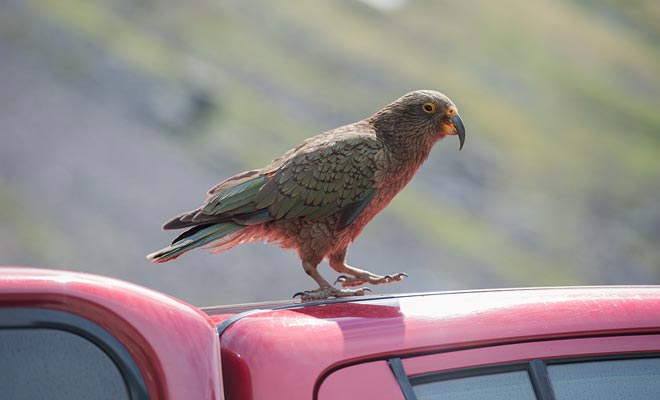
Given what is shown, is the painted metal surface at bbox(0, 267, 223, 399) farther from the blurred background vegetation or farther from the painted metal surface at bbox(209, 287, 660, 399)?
the blurred background vegetation

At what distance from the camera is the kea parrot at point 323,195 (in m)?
3.07

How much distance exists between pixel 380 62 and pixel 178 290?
47.8 feet

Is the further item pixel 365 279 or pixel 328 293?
pixel 365 279

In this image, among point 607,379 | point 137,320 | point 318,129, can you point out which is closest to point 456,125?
point 607,379

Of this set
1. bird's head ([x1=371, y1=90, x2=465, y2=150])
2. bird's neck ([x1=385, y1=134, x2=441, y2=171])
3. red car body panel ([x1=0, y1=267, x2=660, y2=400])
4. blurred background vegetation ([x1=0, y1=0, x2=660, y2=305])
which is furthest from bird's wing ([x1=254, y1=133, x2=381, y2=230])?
blurred background vegetation ([x1=0, y1=0, x2=660, y2=305])

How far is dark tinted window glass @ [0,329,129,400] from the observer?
1.45m

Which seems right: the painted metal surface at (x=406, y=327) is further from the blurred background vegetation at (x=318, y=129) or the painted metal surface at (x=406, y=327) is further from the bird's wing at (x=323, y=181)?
the blurred background vegetation at (x=318, y=129)

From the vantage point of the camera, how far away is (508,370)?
179cm

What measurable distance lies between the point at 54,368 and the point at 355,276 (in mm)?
2005

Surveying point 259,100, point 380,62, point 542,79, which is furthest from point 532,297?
point 542,79

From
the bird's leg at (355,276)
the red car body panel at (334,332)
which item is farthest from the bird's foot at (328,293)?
the red car body panel at (334,332)

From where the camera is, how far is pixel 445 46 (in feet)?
106

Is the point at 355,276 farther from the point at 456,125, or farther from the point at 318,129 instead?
the point at 318,129

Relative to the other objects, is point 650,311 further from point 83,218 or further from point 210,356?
point 83,218
